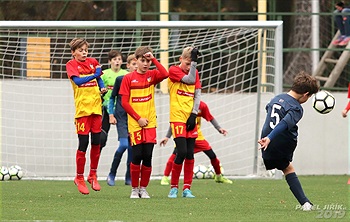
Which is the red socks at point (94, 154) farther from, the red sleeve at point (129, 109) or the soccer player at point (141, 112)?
the red sleeve at point (129, 109)

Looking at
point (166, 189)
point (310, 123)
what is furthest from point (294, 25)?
point (166, 189)

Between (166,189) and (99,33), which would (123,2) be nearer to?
(99,33)

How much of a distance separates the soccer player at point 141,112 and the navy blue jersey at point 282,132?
1.80 m

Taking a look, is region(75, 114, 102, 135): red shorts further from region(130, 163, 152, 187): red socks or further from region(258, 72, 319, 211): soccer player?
region(258, 72, 319, 211): soccer player

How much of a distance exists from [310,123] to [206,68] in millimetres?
2174

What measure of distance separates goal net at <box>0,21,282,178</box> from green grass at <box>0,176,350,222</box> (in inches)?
106

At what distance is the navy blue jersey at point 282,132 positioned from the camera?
867 centimetres

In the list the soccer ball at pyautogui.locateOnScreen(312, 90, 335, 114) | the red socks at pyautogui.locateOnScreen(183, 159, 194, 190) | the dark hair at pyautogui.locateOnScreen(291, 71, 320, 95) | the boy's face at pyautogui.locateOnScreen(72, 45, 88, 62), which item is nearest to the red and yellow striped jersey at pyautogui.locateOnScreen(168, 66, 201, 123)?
the red socks at pyautogui.locateOnScreen(183, 159, 194, 190)

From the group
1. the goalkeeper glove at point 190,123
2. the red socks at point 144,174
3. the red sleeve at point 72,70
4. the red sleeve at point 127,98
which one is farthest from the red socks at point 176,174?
the red sleeve at point 72,70

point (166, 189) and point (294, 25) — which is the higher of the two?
point (294, 25)

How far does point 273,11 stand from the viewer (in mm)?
18328

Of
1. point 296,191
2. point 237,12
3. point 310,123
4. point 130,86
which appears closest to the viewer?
point 296,191

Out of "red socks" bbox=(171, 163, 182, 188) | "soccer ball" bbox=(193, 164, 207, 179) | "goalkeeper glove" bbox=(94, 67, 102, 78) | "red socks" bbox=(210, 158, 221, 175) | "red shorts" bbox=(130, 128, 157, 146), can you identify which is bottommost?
"soccer ball" bbox=(193, 164, 207, 179)

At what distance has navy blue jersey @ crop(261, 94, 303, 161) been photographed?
8672mm
